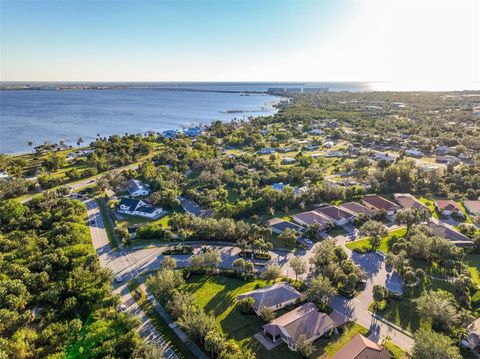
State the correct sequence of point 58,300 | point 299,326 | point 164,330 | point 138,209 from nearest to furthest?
point 299,326 < point 164,330 < point 58,300 < point 138,209

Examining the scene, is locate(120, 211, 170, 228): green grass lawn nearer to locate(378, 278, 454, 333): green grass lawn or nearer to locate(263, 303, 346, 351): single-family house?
locate(263, 303, 346, 351): single-family house

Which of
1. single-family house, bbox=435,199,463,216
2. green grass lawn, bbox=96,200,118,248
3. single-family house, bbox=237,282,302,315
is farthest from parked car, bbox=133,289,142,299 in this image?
single-family house, bbox=435,199,463,216

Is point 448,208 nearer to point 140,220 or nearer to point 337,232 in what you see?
point 337,232

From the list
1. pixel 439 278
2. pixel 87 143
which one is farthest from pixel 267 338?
pixel 87 143

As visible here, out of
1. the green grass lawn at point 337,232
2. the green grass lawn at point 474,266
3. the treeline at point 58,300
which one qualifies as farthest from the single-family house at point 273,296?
the green grass lawn at point 474,266

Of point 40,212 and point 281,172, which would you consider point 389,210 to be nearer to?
point 281,172

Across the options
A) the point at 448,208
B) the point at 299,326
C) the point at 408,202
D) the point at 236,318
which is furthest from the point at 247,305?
the point at 448,208
